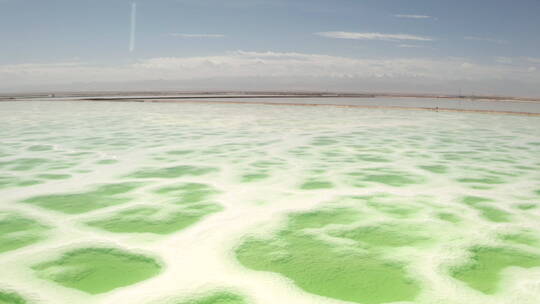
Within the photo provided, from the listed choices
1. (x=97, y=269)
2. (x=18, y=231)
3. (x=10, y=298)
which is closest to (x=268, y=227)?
(x=97, y=269)

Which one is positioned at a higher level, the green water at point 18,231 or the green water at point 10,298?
the green water at point 18,231

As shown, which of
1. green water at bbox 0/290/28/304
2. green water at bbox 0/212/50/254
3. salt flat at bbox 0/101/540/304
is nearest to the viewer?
green water at bbox 0/290/28/304

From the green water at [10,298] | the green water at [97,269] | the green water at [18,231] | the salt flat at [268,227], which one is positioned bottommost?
the green water at [10,298]

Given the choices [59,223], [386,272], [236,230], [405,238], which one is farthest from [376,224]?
[59,223]

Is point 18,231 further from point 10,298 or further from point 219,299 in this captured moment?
point 219,299

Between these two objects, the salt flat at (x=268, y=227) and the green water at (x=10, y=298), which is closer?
the green water at (x=10, y=298)

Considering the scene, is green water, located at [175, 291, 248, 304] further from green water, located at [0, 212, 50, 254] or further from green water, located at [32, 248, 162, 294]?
green water, located at [0, 212, 50, 254]

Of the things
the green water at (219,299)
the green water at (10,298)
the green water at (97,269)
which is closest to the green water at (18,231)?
the green water at (97,269)

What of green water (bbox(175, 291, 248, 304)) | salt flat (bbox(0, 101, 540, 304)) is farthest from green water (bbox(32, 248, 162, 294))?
green water (bbox(175, 291, 248, 304))

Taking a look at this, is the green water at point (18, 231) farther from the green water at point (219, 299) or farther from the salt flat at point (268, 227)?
the green water at point (219, 299)

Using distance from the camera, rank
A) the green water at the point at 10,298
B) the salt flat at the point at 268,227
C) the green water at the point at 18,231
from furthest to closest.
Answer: the green water at the point at 18,231, the salt flat at the point at 268,227, the green water at the point at 10,298

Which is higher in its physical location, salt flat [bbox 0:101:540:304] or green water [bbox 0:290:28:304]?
salt flat [bbox 0:101:540:304]
